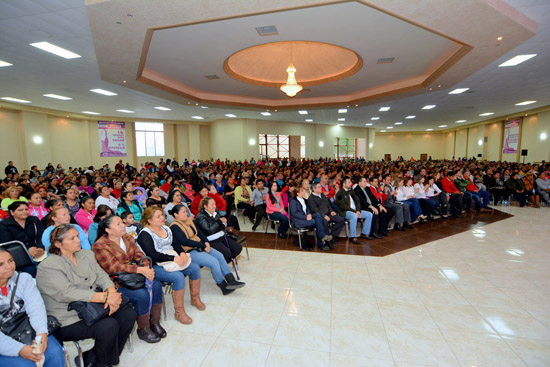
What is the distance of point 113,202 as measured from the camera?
5.05 m

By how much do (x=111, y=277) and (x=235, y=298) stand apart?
148 cm

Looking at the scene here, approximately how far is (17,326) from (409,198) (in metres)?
7.12

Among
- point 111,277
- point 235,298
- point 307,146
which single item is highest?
point 307,146

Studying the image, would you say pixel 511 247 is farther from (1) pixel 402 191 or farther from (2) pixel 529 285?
(1) pixel 402 191

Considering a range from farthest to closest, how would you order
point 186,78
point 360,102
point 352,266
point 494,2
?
1. point 360,102
2. point 186,78
3. point 352,266
4. point 494,2

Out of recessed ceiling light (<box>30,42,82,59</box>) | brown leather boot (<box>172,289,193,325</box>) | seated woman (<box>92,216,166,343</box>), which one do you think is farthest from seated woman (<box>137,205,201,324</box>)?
recessed ceiling light (<box>30,42,82,59</box>)

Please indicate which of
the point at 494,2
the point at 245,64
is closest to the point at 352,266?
the point at 494,2

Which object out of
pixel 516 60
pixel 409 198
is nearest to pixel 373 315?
pixel 409 198

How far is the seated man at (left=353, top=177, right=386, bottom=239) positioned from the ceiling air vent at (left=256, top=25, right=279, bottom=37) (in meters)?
3.48

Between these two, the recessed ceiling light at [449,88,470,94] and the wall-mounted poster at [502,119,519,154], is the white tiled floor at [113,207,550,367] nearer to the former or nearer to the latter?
the recessed ceiling light at [449,88,470,94]

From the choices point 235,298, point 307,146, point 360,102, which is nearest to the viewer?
point 235,298

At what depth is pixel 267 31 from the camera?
5168 mm

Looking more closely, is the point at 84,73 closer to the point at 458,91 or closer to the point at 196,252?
the point at 196,252

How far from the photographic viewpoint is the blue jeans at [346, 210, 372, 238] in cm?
543
